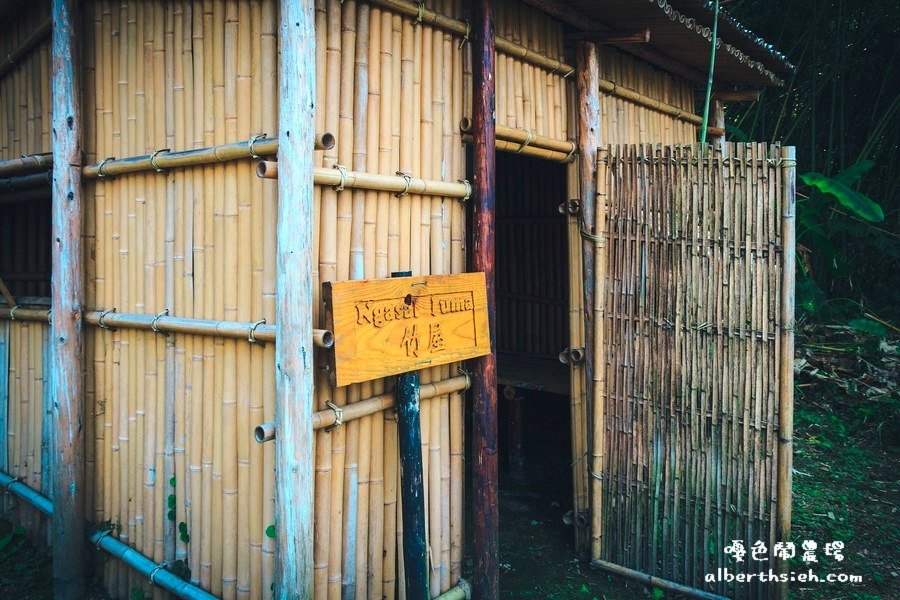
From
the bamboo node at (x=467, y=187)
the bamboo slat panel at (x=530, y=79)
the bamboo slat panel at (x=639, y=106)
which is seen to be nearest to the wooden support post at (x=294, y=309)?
the bamboo node at (x=467, y=187)

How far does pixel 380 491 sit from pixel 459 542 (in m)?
0.70

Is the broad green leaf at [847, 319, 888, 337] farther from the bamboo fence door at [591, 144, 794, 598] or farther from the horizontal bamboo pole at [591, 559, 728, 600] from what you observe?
the horizontal bamboo pole at [591, 559, 728, 600]

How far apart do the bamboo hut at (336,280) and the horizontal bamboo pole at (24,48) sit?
39 millimetres

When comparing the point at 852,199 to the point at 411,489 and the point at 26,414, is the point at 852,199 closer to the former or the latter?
the point at 411,489

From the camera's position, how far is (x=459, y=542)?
3.43 m

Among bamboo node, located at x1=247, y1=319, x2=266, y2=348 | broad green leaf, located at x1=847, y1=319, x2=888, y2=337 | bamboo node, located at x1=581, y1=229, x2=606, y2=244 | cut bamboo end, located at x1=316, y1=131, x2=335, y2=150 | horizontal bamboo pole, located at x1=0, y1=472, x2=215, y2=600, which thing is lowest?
horizontal bamboo pole, located at x1=0, y1=472, x2=215, y2=600

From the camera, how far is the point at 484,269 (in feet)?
10.9

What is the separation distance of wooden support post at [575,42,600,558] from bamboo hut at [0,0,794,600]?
2 centimetres

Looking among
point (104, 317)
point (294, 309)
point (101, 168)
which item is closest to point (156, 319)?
point (104, 317)

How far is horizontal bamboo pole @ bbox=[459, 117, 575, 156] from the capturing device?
3.35 metres

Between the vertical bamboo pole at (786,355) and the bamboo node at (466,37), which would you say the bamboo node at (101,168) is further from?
the vertical bamboo pole at (786,355)

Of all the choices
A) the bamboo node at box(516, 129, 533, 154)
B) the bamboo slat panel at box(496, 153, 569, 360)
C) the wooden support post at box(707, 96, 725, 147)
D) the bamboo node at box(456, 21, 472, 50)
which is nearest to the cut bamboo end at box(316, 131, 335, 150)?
the bamboo node at box(456, 21, 472, 50)

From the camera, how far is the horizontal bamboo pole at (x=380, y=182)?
2.50m

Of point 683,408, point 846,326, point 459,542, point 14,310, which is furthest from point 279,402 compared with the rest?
point 846,326
